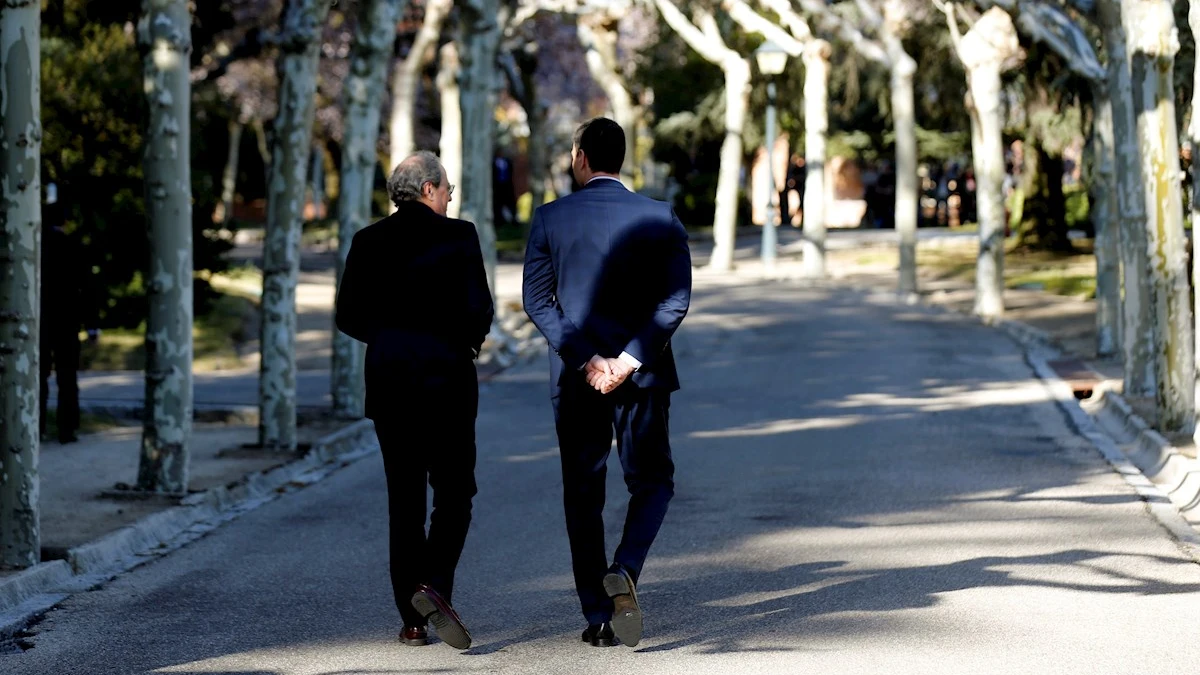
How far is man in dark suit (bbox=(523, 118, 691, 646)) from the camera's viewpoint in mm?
7398

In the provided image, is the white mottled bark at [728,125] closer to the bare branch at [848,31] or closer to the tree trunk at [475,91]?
the bare branch at [848,31]

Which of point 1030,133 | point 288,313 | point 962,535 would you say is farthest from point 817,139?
point 962,535

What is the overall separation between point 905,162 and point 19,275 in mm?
26121

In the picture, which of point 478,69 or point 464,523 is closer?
point 464,523

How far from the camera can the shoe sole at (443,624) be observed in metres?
7.29

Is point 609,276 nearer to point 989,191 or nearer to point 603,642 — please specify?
point 603,642

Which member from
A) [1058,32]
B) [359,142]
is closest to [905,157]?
[1058,32]

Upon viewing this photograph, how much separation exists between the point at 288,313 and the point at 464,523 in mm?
7711

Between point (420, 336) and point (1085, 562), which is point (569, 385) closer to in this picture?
point (420, 336)

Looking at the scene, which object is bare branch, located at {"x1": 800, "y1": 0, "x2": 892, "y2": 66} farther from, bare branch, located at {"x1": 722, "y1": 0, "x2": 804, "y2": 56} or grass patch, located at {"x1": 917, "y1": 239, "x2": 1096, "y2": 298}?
grass patch, located at {"x1": 917, "y1": 239, "x2": 1096, "y2": 298}

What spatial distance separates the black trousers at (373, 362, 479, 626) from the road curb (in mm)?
1729

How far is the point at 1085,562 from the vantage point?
9.48m

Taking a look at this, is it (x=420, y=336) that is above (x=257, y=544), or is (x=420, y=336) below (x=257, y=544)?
above

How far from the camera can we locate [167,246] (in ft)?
40.0
